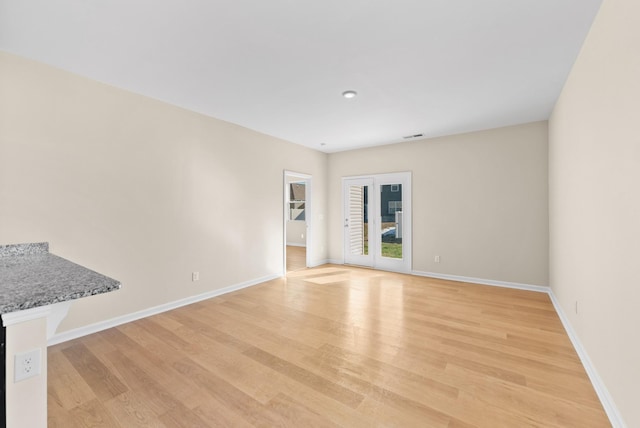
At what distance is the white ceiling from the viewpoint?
1.85 meters

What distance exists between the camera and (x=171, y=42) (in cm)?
221

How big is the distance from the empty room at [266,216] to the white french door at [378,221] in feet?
3.03

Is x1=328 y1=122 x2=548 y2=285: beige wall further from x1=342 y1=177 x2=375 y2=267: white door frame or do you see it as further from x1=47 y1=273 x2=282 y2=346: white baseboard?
x1=47 y1=273 x2=282 y2=346: white baseboard

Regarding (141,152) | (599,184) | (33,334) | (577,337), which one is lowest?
(577,337)

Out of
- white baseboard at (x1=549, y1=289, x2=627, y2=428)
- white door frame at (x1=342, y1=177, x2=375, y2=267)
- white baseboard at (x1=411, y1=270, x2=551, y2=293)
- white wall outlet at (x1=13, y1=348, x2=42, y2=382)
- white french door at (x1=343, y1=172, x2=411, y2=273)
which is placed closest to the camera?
white wall outlet at (x1=13, y1=348, x2=42, y2=382)

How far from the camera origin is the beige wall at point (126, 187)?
2.45 metres

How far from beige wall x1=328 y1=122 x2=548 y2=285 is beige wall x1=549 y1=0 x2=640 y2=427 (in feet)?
5.28

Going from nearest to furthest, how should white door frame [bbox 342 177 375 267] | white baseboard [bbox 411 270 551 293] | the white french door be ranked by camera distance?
white baseboard [bbox 411 270 551 293] → the white french door → white door frame [bbox 342 177 375 267]

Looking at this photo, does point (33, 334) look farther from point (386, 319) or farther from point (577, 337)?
point (577, 337)

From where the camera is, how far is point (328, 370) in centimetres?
217

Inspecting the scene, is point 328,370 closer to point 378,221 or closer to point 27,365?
point 27,365

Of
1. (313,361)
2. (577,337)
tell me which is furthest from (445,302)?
(313,361)

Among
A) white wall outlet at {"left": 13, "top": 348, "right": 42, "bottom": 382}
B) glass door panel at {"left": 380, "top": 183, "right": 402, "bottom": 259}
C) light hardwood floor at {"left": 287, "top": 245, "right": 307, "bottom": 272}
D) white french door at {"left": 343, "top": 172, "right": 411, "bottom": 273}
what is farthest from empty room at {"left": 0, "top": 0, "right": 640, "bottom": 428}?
light hardwood floor at {"left": 287, "top": 245, "right": 307, "bottom": 272}

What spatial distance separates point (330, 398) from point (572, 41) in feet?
11.0
